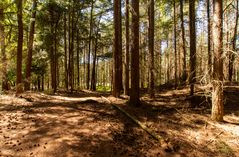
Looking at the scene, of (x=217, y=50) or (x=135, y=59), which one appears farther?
(x=135, y=59)

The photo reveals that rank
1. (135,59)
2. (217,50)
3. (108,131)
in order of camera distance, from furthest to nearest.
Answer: (135,59)
(217,50)
(108,131)

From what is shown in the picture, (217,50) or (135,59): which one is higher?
(217,50)

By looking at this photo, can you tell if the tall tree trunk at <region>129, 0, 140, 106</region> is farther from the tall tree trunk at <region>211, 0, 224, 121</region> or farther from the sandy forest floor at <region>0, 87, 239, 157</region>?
the tall tree trunk at <region>211, 0, 224, 121</region>

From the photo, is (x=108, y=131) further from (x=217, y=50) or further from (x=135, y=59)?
(x=217, y=50)

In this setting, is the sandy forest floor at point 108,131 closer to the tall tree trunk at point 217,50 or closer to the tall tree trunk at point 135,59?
the tall tree trunk at point 135,59

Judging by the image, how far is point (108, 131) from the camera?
910 cm

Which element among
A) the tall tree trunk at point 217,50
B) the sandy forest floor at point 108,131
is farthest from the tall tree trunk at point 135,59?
the tall tree trunk at point 217,50

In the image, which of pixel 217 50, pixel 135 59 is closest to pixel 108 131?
pixel 135 59

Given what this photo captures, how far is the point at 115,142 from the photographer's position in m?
8.41

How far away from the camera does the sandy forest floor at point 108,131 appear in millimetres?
7898

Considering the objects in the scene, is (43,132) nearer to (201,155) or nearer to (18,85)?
(201,155)

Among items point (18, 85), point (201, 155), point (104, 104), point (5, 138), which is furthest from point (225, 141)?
point (18, 85)

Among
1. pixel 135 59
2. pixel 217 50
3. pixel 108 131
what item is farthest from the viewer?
pixel 135 59

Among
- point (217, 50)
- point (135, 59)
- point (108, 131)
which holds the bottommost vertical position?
point (108, 131)
